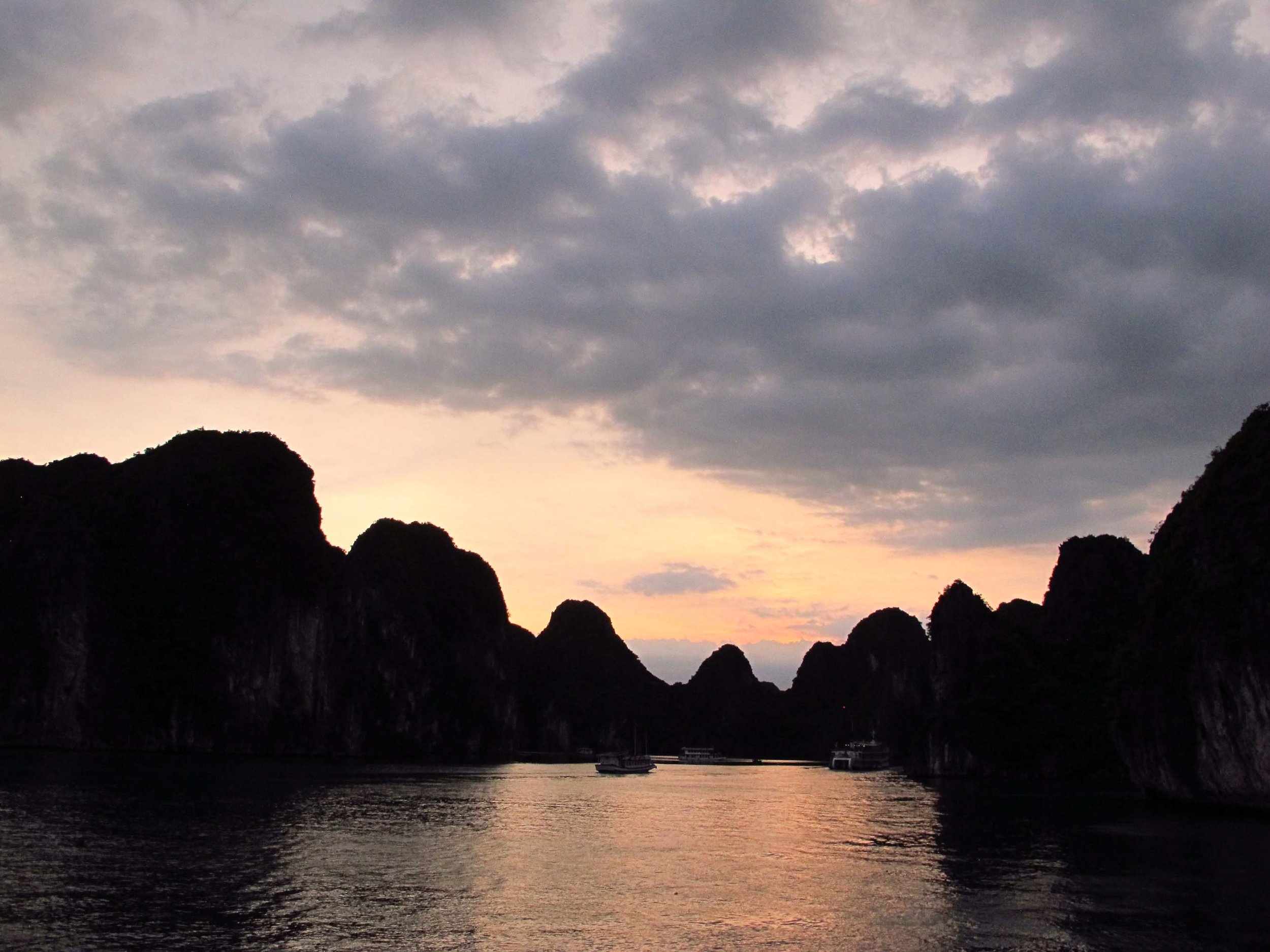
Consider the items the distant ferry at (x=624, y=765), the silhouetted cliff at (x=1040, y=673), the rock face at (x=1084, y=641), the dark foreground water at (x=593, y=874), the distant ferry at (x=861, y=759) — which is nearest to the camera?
the dark foreground water at (x=593, y=874)

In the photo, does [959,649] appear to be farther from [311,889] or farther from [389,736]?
[311,889]

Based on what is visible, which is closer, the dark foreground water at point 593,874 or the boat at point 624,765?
the dark foreground water at point 593,874

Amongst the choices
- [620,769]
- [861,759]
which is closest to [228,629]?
[620,769]

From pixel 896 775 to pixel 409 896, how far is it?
124m

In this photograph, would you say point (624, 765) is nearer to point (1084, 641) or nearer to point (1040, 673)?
point (1040, 673)

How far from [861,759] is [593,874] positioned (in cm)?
13019

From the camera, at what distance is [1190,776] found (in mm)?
70312

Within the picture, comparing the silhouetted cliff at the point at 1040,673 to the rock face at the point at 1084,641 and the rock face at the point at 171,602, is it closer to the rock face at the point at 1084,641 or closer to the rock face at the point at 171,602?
the rock face at the point at 1084,641

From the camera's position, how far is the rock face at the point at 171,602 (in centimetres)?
13450

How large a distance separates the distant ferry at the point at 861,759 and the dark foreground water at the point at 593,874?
89.2 m

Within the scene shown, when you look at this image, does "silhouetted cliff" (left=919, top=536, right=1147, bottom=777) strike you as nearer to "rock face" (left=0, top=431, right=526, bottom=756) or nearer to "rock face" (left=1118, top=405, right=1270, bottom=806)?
"rock face" (left=1118, top=405, right=1270, bottom=806)

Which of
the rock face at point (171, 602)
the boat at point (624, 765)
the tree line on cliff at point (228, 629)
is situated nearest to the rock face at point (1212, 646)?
the tree line on cliff at point (228, 629)

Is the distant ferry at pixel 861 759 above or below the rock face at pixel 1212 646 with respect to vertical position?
below

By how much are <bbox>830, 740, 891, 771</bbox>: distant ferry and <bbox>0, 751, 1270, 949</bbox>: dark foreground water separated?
3511 inches
